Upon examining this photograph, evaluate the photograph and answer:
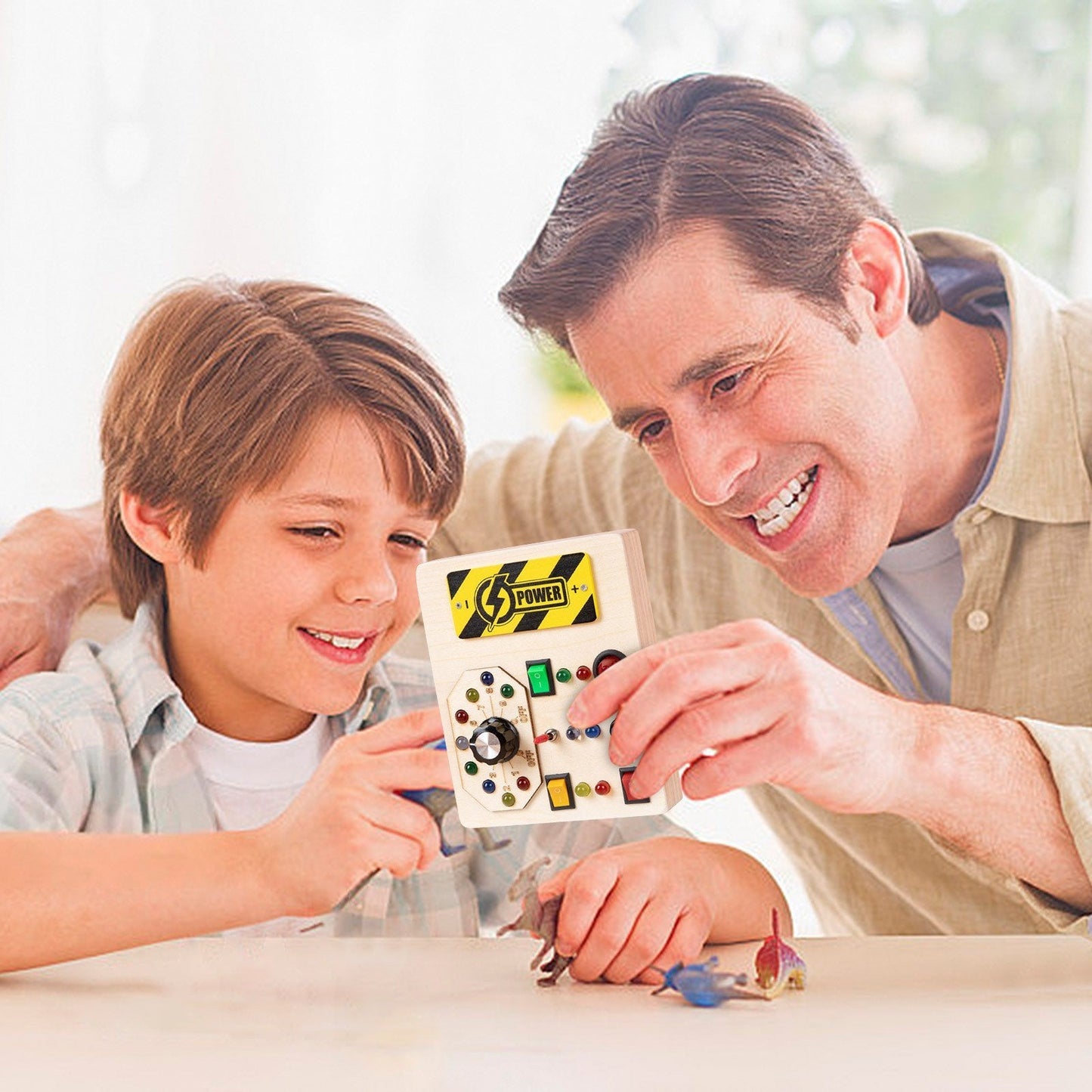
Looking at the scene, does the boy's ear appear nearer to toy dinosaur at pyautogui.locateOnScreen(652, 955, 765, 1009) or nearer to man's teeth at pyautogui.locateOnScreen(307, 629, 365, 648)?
man's teeth at pyautogui.locateOnScreen(307, 629, 365, 648)

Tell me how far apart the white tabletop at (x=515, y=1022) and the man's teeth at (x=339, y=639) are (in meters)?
0.18

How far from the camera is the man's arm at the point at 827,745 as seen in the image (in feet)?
1.83

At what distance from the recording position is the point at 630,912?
65cm

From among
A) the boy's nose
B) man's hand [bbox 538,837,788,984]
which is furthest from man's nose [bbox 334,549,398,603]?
man's hand [bbox 538,837,788,984]

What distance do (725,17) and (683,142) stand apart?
1268mm

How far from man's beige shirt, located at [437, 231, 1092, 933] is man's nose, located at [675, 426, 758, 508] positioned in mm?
144

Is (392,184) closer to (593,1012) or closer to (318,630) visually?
(318,630)

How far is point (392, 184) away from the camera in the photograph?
1.75 meters

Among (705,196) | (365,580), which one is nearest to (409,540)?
(365,580)

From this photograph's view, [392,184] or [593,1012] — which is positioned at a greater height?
[392,184]

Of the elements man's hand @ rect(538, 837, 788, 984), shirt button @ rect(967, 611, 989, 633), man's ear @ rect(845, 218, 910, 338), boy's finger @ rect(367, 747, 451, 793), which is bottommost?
man's hand @ rect(538, 837, 788, 984)

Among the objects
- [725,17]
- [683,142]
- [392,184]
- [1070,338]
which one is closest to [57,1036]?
[683,142]

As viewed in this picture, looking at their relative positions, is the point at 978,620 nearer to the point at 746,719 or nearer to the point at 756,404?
the point at 756,404

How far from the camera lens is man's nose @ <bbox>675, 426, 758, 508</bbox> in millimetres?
869
